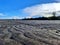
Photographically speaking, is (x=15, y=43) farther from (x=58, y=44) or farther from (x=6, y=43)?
(x=58, y=44)

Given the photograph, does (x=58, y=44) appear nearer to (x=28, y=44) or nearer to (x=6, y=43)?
(x=28, y=44)

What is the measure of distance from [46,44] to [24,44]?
3.58ft

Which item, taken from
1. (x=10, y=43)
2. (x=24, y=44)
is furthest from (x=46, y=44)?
(x=10, y=43)

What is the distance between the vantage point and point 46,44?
10.6 m

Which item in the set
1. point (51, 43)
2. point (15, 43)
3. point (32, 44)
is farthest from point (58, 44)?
point (15, 43)

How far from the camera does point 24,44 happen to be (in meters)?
10.3

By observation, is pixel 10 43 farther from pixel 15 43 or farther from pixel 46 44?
pixel 46 44

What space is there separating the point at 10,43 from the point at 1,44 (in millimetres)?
602

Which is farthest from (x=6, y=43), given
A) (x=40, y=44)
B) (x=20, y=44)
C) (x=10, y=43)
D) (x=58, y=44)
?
(x=58, y=44)

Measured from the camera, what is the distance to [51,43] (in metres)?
10.9

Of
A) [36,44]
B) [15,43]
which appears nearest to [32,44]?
[36,44]

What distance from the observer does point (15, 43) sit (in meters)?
10.8

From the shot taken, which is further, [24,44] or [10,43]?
[10,43]

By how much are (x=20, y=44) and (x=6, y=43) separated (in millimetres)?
873
